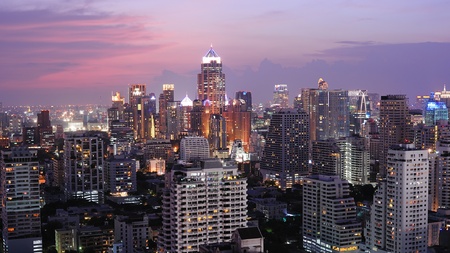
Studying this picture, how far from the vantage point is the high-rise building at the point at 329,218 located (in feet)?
50.7

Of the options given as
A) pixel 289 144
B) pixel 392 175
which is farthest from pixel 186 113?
pixel 392 175

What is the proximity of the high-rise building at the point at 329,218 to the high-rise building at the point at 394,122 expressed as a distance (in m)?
13.7

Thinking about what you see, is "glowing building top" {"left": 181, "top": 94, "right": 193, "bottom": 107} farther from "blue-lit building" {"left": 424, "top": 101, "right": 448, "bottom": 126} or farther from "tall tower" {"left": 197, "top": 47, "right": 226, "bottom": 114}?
"blue-lit building" {"left": 424, "top": 101, "right": 448, "bottom": 126}

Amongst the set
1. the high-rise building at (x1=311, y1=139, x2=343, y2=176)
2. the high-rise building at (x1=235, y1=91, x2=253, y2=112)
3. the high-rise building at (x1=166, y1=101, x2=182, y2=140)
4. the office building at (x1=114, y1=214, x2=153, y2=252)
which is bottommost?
the office building at (x1=114, y1=214, x2=153, y2=252)

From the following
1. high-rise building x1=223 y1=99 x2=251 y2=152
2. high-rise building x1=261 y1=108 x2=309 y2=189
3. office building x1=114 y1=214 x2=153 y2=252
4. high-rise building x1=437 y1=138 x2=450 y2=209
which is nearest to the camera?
office building x1=114 y1=214 x2=153 y2=252

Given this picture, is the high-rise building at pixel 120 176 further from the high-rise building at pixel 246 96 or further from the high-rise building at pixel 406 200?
the high-rise building at pixel 246 96

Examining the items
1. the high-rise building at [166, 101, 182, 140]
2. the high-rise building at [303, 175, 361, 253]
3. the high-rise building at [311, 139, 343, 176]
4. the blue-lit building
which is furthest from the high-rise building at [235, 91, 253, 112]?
the high-rise building at [303, 175, 361, 253]

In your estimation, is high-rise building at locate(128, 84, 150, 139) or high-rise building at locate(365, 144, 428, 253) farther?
high-rise building at locate(128, 84, 150, 139)

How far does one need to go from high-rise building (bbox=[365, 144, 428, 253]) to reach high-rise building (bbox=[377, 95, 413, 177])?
16.0 metres

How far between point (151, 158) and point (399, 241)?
853 inches

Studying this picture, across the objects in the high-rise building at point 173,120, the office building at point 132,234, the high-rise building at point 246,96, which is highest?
the high-rise building at point 246,96

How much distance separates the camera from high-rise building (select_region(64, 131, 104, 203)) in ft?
77.6

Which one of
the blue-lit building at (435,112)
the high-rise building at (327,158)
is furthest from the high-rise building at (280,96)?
the high-rise building at (327,158)

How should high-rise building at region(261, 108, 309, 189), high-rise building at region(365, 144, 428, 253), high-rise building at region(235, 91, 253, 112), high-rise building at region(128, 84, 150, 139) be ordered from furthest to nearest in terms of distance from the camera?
high-rise building at region(235, 91, 253, 112)
high-rise building at region(128, 84, 150, 139)
high-rise building at region(261, 108, 309, 189)
high-rise building at region(365, 144, 428, 253)
